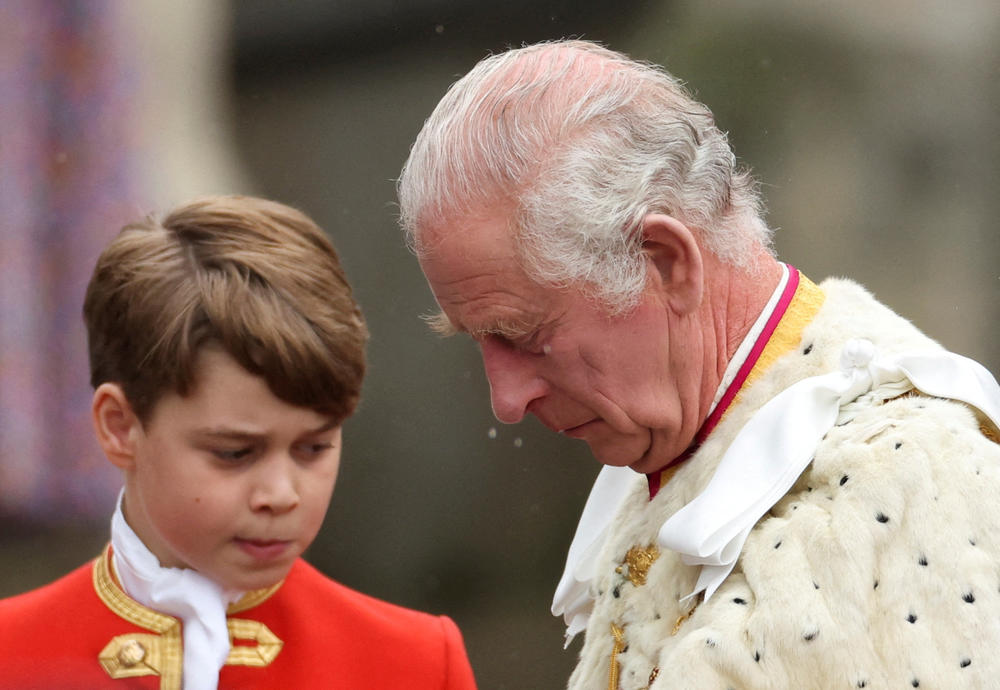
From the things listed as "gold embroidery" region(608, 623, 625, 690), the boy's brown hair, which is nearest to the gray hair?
the boy's brown hair

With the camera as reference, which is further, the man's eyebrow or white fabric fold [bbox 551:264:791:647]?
white fabric fold [bbox 551:264:791:647]

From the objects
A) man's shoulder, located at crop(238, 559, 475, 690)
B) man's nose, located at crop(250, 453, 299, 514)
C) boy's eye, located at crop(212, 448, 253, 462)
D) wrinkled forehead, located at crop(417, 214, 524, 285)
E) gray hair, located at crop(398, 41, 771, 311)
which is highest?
gray hair, located at crop(398, 41, 771, 311)

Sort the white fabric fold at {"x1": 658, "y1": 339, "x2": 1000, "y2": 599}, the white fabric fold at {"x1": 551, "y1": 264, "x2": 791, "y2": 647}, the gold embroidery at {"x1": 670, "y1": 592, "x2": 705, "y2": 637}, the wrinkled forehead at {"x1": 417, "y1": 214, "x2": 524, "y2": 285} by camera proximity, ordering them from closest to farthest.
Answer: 1. the white fabric fold at {"x1": 658, "y1": 339, "x2": 1000, "y2": 599}
2. the gold embroidery at {"x1": 670, "y1": 592, "x2": 705, "y2": 637}
3. the wrinkled forehead at {"x1": 417, "y1": 214, "x2": 524, "y2": 285}
4. the white fabric fold at {"x1": 551, "y1": 264, "x2": 791, "y2": 647}

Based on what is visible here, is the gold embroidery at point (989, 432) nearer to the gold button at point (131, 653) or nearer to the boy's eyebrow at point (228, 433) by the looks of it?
the boy's eyebrow at point (228, 433)

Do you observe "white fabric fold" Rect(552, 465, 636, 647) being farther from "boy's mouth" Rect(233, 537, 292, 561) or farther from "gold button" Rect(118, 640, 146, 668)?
"gold button" Rect(118, 640, 146, 668)

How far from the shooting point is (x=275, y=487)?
216 centimetres

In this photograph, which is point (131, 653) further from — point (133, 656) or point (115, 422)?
point (115, 422)

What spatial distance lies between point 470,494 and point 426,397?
16.8 inches

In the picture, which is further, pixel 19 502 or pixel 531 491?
pixel 531 491

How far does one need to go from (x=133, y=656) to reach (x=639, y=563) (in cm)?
91

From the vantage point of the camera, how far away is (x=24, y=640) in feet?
7.59

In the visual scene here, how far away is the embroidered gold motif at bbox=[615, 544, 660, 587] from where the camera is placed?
2201mm

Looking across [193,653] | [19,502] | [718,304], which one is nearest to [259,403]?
[193,653]

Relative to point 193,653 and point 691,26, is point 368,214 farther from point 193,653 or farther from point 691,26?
point 193,653
